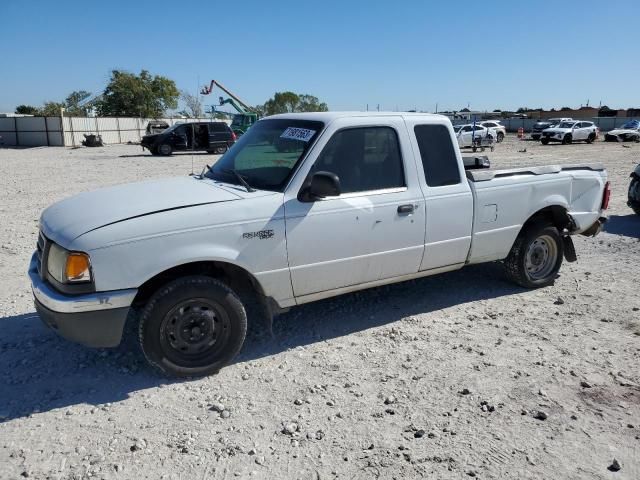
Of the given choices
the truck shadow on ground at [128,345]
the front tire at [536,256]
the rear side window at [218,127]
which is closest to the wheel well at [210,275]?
the truck shadow on ground at [128,345]

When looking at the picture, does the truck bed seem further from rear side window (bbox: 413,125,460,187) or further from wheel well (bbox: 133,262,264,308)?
wheel well (bbox: 133,262,264,308)

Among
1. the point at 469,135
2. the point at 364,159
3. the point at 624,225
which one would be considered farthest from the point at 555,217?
the point at 469,135

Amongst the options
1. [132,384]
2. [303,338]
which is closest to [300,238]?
[303,338]

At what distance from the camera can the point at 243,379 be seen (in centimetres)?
394

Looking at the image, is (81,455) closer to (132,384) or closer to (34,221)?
(132,384)

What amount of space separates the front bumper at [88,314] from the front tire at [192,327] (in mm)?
174

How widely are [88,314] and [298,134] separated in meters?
2.15

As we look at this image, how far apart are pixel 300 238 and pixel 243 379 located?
1138 mm

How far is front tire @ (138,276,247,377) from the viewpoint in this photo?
12.1 ft

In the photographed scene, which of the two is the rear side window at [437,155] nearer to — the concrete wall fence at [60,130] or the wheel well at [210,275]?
the wheel well at [210,275]

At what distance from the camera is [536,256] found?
5.84 meters

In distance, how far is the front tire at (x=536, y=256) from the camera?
18.5ft

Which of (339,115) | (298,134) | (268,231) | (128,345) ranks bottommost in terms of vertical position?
(128,345)

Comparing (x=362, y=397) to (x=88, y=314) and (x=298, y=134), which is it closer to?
(x=88, y=314)
